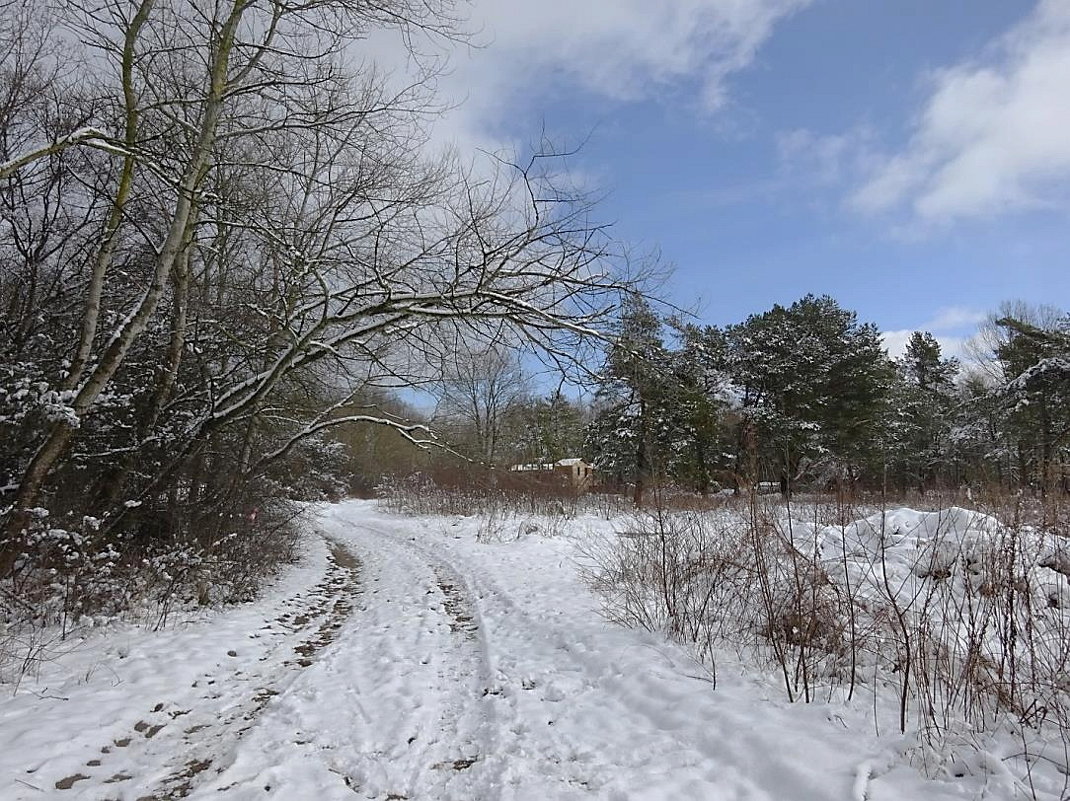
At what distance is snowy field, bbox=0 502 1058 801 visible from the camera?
269cm

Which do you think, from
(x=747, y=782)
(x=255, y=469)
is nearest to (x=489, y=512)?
(x=255, y=469)

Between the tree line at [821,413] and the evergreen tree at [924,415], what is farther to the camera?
the evergreen tree at [924,415]

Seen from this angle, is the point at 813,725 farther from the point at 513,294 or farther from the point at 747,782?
the point at 513,294

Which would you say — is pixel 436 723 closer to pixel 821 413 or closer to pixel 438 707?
pixel 438 707

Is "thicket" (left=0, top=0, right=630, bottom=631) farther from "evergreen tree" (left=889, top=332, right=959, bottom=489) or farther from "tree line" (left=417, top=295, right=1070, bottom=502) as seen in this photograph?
"evergreen tree" (left=889, top=332, right=959, bottom=489)

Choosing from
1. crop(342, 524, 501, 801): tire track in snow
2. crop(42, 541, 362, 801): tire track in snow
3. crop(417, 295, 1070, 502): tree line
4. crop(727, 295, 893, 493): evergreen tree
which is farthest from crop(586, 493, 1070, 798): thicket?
crop(727, 295, 893, 493): evergreen tree

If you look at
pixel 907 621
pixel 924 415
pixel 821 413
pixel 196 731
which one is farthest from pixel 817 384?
pixel 196 731

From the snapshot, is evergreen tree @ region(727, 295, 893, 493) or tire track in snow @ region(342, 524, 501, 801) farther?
evergreen tree @ region(727, 295, 893, 493)

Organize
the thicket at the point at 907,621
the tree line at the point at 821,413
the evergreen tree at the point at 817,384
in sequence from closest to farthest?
the thicket at the point at 907,621 → the tree line at the point at 821,413 → the evergreen tree at the point at 817,384

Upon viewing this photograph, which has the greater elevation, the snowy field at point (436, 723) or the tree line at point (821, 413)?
the tree line at point (821, 413)

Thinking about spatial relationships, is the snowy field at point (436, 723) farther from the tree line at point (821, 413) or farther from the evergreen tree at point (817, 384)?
the evergreen tree at point (817, 384)

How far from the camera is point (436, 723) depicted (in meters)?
3.57

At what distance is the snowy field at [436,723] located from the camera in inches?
106

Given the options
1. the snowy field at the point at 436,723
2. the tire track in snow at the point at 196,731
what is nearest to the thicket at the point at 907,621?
the snowy field at the point at 436,723
